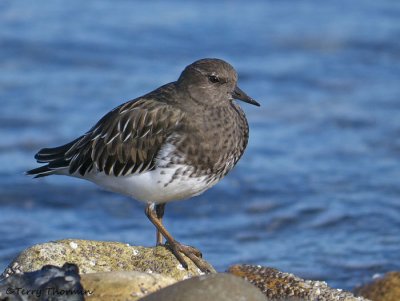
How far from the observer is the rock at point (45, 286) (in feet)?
13.3

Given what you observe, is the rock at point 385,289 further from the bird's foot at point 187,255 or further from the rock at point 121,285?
the rock at point 121,285

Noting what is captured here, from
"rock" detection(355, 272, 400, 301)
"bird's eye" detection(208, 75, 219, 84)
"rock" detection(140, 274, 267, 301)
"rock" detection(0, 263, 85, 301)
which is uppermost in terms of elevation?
"bird's eye" detection(208, 75, 219, 84)

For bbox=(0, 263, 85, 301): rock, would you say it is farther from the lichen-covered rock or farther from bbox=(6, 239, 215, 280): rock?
the lichen-covered rock

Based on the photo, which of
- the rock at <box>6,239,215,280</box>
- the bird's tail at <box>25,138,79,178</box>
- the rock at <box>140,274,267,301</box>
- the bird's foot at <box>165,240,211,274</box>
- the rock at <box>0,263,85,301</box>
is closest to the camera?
the rock at <box>140,274,267,301</box>

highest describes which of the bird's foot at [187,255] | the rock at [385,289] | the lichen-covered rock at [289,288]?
the bird's foot at [187,255]

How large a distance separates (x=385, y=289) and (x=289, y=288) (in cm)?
108

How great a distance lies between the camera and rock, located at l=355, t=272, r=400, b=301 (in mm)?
5645

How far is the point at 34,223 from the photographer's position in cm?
725

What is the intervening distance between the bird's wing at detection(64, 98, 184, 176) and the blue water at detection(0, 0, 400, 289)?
Answer: 1451 millimetres

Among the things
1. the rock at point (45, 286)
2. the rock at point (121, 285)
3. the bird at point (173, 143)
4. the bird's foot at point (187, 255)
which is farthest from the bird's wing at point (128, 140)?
the rock at point (45, 286)

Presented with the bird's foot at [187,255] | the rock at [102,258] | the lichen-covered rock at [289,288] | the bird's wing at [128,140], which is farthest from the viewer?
the bird's wing at [128,140]

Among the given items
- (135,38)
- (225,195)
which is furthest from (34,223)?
(135,38)

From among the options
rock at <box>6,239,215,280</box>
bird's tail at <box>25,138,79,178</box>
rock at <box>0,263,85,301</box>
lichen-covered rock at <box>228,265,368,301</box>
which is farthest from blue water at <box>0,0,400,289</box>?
rock at <box>0,263,85,301</box>

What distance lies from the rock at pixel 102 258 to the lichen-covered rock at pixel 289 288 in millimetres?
324
